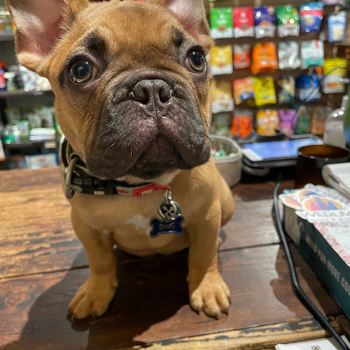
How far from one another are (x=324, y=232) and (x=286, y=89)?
6.03ft

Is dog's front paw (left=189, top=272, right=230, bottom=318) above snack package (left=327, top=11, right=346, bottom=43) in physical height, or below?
below

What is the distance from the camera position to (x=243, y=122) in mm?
2379

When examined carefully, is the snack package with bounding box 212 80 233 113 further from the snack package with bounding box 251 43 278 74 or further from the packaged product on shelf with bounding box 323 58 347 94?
the packaged product on shelf with bounding box 323 58 347 94

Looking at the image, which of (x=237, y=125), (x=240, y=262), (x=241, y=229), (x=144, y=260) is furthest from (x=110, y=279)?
(x=237, y=125)

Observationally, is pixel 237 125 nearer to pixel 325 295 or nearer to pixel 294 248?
pixel 294 248

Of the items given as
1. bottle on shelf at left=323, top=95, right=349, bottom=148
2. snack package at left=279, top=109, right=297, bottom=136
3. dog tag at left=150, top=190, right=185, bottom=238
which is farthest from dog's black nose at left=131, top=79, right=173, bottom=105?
snack package at left=279, top=109, right=297, bottom=136

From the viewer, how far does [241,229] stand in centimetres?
100

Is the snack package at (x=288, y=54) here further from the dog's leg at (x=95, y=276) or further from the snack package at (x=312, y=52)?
the dog's leg at (x=95, y=276)

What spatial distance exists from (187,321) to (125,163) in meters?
0.41

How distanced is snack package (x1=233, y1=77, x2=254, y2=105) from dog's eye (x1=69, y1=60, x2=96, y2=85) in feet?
6.06

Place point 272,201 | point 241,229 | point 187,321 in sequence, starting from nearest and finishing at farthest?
point 187,321 < point 241,229 < point 272,201

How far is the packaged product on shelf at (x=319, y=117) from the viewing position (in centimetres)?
239

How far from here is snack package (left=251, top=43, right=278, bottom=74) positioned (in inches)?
84.0

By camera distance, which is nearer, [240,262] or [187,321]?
[187,321]
